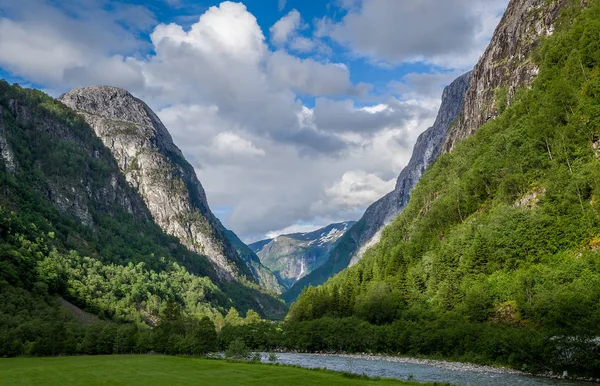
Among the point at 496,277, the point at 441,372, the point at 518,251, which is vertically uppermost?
the point at 518,251

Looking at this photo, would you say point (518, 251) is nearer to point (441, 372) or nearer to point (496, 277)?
point (496, 277)

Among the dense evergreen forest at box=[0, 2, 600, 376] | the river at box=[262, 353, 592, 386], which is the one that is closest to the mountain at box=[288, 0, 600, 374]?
the dense evergreen forest at box=[0, 2, 600, 376]

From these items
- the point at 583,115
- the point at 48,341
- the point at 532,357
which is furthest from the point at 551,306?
the point at 48,341

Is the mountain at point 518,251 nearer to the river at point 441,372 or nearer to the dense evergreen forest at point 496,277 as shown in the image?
the dense evergreen forest at point 496,277

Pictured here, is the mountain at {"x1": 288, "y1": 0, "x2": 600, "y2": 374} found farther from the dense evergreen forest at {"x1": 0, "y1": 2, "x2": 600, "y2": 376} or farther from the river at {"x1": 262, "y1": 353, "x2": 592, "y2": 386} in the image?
the river at {"x1": 262, "y1": 353, "x2": 592, "y2": 386}

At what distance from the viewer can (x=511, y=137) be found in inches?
6009

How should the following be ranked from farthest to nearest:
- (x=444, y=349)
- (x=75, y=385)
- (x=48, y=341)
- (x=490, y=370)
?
(x=48, y=341) → (x=444, y=349) → (x=490, y=370) → (x=75, y=385)

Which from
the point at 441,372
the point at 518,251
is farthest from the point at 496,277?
the point at 441,372

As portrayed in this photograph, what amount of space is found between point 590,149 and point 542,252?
29636 mm

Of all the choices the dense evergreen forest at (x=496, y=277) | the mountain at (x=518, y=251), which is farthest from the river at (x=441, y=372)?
the mountain at (x=518, y=251)

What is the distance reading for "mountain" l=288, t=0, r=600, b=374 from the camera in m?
84.9

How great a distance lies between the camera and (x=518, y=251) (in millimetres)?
117500

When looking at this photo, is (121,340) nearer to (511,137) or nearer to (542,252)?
(542,252)

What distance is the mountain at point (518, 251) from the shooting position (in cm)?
8494
